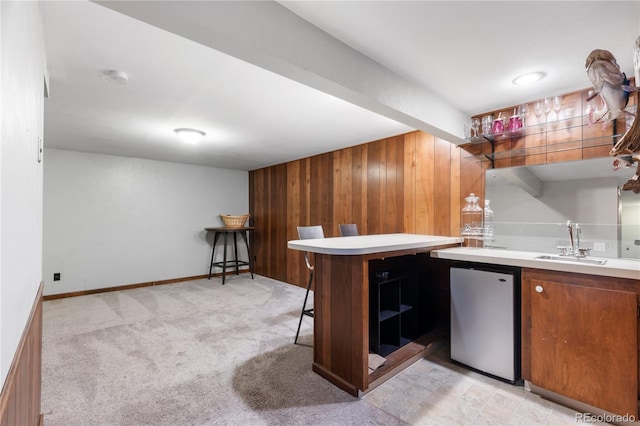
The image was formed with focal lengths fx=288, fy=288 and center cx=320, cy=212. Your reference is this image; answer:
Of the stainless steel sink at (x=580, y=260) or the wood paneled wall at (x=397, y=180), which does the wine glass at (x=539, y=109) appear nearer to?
the wood paneled wall at (x=397, y=180)

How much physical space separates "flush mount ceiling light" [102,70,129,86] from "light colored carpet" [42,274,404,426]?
2.10 m

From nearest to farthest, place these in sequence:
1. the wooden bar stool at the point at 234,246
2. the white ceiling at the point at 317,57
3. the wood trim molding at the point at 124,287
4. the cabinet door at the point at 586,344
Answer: the white ceiling at the point at 317,57, the cabinet door at the point at 586,344, the wood trim molding at the point at 124,287, the wooden bar stool at the point at 234,246

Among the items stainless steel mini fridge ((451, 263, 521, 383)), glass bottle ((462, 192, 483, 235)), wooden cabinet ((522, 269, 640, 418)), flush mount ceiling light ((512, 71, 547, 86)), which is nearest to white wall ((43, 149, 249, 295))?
glass bottle ((462, 192, 483, 235))

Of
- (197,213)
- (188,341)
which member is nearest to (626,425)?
(188,341)

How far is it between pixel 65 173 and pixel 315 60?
15.1 feet

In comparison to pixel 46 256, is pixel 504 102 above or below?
above

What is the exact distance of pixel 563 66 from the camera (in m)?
1.86

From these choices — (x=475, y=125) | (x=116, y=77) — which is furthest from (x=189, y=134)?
(x=475, y=125)

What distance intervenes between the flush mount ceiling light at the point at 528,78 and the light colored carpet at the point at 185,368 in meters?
2.37

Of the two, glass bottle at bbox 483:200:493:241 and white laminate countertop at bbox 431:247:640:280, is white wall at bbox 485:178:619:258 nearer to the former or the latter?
glass bottle at bbox 483:200:493:241

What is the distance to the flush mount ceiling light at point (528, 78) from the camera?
1960mm

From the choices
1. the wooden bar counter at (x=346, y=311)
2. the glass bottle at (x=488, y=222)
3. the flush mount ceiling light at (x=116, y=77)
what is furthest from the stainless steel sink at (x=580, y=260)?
the flush mount ceiling light at (x=116, y=77)

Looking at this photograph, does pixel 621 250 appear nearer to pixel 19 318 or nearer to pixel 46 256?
pixel 19 318

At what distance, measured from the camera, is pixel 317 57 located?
4.79 ft
